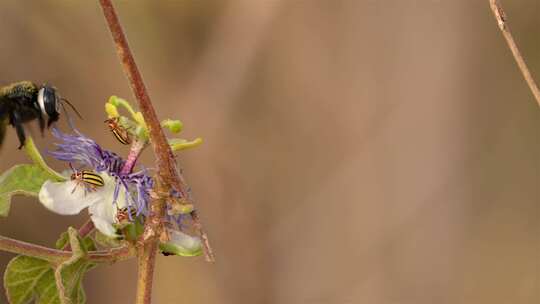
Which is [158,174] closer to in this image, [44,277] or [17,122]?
[44,277]

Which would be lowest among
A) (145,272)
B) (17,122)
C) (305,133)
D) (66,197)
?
(305,133)

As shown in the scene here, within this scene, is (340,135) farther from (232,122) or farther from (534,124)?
(534,124)

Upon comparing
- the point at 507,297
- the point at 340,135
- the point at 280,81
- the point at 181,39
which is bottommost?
the point at 507,297

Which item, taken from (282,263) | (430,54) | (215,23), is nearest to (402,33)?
(430,54)

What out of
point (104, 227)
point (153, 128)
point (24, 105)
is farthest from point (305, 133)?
point (153, 128)

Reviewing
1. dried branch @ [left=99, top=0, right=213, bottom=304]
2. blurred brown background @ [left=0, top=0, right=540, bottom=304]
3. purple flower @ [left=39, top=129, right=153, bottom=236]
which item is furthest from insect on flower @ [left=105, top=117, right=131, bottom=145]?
blurred brown background @ [left=0, top=0, right=540, bottom=304]

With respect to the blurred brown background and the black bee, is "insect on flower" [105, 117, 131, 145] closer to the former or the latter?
the black bee

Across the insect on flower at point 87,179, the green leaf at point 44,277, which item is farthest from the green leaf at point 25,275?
the insect on flower at point 87,179
